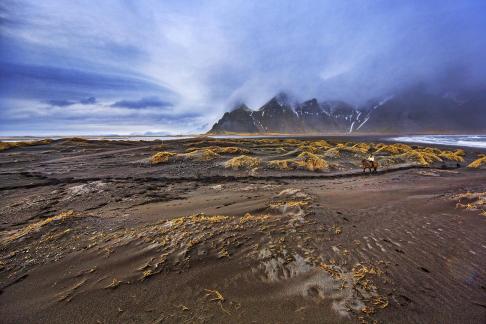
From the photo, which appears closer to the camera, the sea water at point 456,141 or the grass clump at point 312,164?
the grass clump at point 312,164

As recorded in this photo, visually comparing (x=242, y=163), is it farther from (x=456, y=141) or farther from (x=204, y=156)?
(x=456, y=141)

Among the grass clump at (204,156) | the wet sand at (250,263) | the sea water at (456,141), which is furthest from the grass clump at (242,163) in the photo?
the sea water at (456,141)

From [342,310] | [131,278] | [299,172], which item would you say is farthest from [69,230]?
[299,172]

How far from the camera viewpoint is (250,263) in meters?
3.85

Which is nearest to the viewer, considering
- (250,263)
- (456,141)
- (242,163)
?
(250,263)

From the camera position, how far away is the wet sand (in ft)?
9.81

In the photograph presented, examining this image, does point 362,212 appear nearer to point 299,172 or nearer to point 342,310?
point 342,310

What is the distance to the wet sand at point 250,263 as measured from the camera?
2990 mm

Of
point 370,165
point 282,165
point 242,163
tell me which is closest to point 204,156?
point 242,163

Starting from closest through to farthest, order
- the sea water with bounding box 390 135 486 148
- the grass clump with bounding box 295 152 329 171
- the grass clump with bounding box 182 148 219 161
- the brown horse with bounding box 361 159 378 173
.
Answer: the brown horse with bounding box 361 159 378 173 → the grass clump with bounding box 295 152 329 171 → the grass clump with bounding box 182 148 219 161 → the sea water with bounding box 390 135 486 148

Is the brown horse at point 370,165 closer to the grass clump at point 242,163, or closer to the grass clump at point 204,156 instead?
the grass clump at point 242,163

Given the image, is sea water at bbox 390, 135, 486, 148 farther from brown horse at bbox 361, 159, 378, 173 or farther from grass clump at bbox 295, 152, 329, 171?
grass clump at bbox 295, 152, 329, 171

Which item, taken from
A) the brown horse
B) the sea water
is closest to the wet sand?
the brown horse

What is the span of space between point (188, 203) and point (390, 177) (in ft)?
38.2
